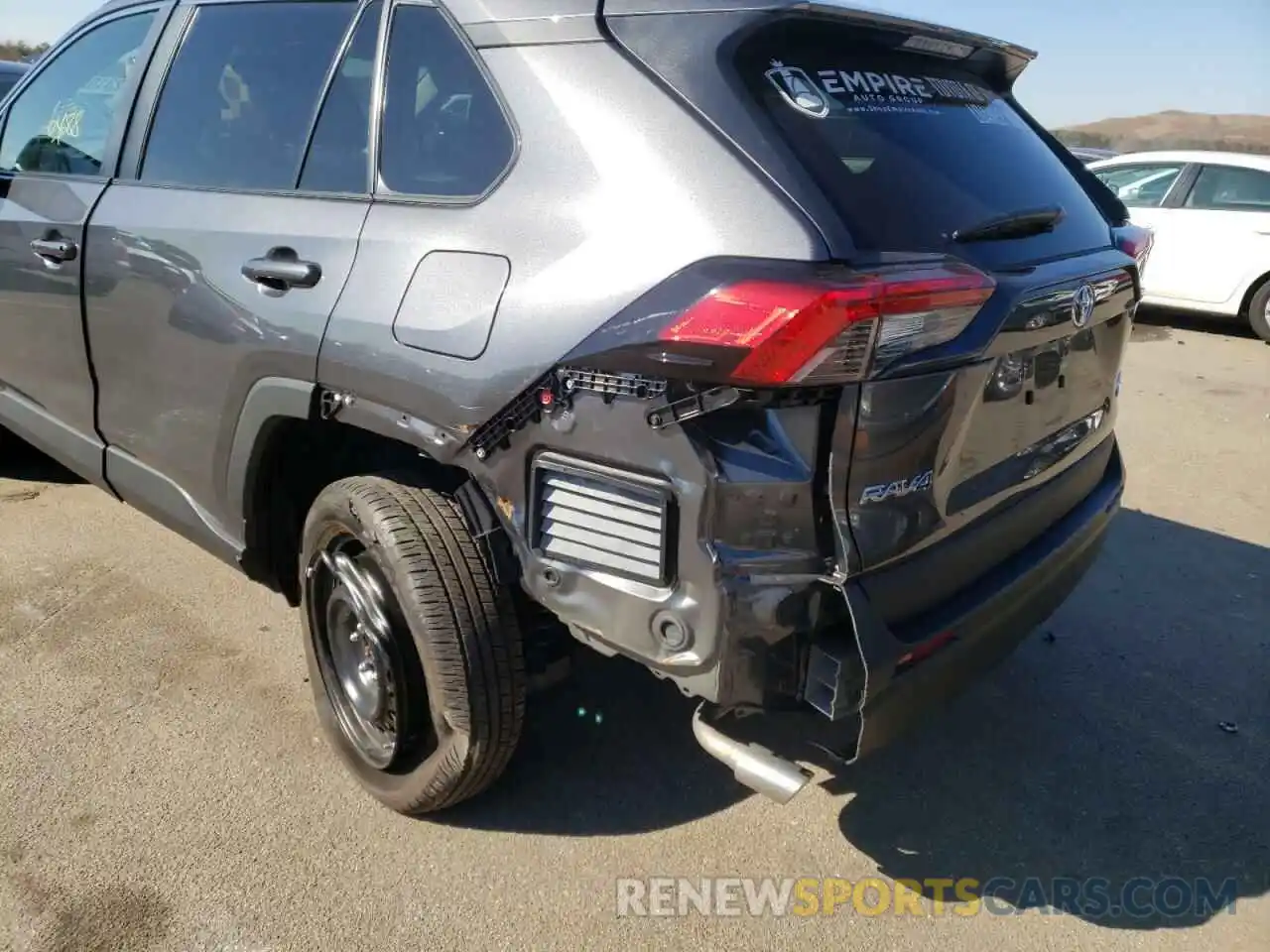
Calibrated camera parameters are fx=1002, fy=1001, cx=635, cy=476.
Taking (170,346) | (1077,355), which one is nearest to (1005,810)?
(1077,355)

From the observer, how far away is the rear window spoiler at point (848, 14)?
1.96 meters

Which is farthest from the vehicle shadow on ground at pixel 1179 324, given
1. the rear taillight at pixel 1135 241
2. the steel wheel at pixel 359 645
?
the steel wheel at pixel 359 645

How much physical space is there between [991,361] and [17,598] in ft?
11.0

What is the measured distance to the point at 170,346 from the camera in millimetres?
2824

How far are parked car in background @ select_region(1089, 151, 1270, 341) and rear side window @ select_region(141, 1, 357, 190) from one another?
26.1 ft

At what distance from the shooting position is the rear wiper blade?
208cm

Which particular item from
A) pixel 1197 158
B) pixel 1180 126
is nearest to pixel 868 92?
pixel 1197 158

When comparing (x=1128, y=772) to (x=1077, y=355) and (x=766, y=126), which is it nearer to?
(x=1077, y=355)

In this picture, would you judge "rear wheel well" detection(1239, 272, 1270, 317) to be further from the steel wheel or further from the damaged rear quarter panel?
the steel wheel

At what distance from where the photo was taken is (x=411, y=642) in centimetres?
239

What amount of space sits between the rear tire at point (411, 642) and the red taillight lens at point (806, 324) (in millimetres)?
824

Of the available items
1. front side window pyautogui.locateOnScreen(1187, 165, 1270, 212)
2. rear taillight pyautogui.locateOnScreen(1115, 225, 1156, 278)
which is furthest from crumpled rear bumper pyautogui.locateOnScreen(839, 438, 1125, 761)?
front side window pyautogui.locateOnScreen(1187, 165, 1270, 212)

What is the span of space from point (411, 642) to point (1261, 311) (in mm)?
8963

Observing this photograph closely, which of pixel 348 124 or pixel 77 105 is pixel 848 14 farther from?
pixel 77 105
